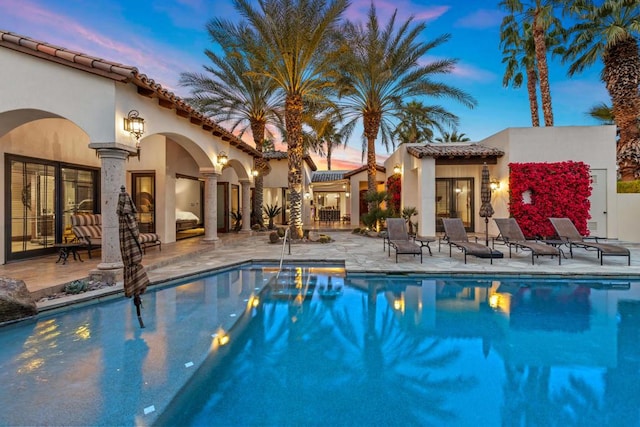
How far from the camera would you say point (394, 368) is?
4.14 metres

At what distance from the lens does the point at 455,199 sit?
58.2 feet

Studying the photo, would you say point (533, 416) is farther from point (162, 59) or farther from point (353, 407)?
point (162, 59)

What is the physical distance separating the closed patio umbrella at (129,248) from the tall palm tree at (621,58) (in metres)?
20.0

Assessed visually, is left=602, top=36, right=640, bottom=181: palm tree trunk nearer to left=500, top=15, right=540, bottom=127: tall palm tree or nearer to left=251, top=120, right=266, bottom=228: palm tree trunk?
left=500, top=15, right=540, bottom=127: tall palm tree

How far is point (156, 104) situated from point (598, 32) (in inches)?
791

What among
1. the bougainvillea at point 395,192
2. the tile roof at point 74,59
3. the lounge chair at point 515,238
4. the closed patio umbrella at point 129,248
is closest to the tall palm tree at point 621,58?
the lounge chair at point 515,238

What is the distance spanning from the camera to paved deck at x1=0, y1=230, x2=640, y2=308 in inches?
297

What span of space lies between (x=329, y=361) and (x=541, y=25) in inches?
778

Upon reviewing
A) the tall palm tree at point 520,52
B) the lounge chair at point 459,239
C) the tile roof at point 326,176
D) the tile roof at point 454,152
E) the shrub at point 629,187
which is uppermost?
the tall palm tree at point 520,52

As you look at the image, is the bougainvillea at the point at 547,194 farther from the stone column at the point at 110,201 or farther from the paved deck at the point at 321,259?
the stone column at the point at 110,201

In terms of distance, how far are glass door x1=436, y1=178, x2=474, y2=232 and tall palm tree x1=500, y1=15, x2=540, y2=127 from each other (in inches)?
295

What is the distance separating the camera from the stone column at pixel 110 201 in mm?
6969

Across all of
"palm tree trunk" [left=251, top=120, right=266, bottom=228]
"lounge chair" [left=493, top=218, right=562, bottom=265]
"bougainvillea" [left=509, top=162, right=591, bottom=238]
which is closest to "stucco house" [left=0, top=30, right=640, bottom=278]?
"bougainvillea" [left=509, top=162, right=591, bottom=238]

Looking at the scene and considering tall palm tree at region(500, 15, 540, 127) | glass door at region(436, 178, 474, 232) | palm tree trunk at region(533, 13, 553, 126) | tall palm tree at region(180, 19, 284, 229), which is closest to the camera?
palm tree trunk at region(533, 13, 553, 126)
